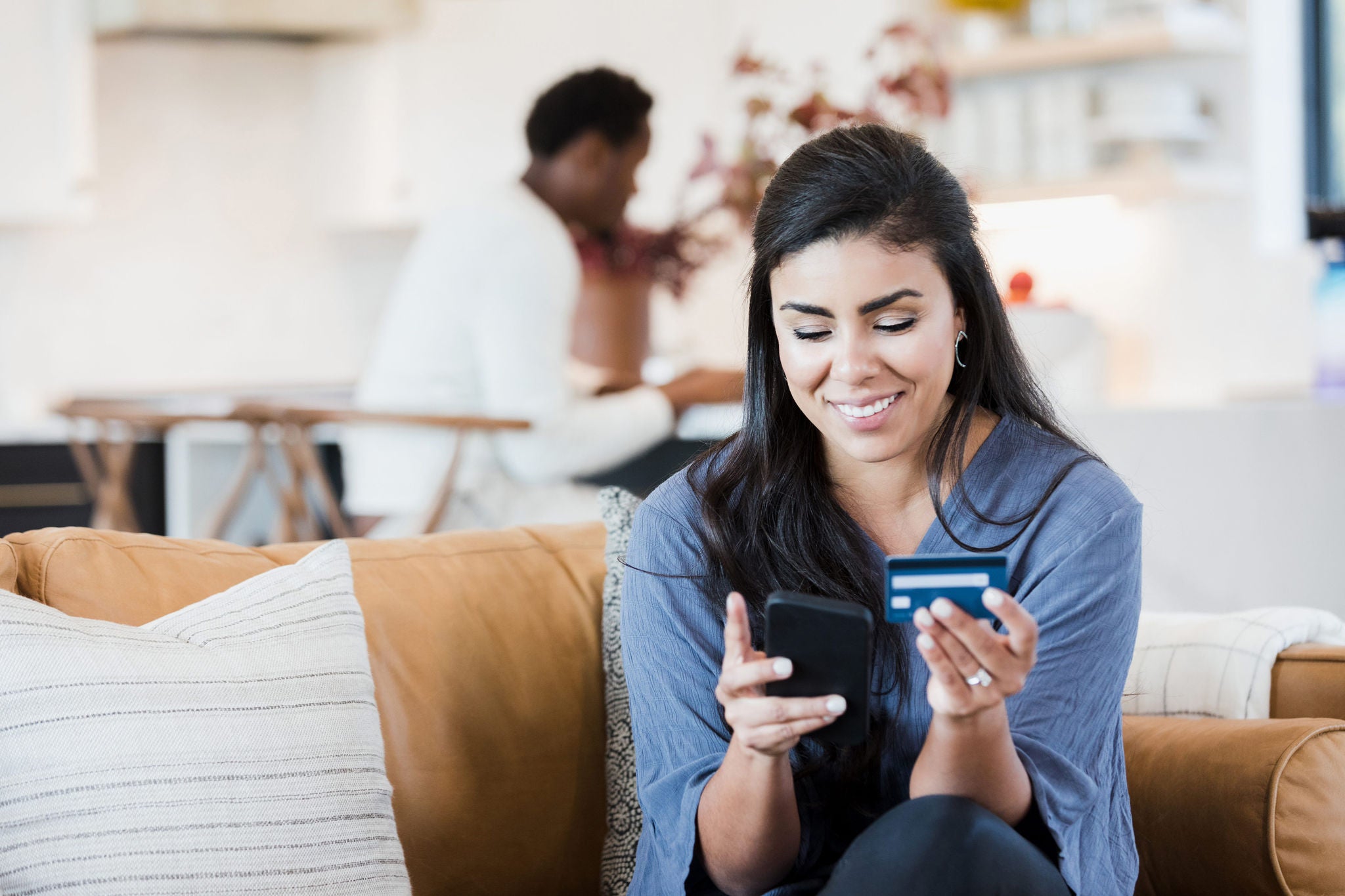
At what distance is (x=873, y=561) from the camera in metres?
1.42

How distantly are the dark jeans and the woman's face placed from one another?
1.20 ft

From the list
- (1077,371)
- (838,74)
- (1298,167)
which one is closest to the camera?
(1077,371)

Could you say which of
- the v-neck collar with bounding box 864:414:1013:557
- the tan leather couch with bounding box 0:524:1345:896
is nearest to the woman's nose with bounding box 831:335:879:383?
the v-neck collar with bounding box 864:414:1013:557

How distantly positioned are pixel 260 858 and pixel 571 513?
4.70 feet

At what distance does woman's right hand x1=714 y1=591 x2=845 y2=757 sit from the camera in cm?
111

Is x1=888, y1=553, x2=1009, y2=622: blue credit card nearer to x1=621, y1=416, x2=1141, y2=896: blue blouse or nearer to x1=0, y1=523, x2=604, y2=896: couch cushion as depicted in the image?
x1=621, y1=416, x2=1141, y2=896: blue blouse

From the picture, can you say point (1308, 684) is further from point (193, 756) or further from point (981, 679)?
point (193, 756)

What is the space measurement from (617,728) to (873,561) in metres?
0.41

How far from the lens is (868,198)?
1.32 meters

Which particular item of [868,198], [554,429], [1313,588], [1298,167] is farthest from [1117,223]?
[868,198]

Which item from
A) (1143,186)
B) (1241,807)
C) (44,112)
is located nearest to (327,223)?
(44,112)

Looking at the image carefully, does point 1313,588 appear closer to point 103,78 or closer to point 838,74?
point 838,74

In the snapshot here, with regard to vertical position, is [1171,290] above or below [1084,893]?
above

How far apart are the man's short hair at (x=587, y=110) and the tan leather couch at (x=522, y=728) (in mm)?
1114
